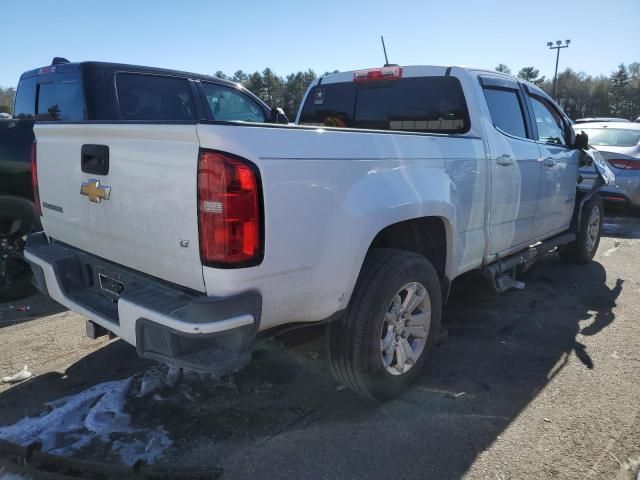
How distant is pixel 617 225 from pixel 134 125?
8864 millimetres

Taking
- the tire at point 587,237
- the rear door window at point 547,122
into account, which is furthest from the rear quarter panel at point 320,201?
the tire at point 587,237

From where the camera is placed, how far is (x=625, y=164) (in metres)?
8.37

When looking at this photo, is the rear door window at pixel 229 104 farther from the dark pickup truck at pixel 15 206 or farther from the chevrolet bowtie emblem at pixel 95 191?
the chevrolet bowtie emblem at pixel 95 191

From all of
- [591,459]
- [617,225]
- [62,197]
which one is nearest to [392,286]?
[591,459]

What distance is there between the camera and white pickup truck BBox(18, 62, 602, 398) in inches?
79.4

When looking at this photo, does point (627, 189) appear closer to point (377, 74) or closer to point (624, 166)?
point (624, 166)

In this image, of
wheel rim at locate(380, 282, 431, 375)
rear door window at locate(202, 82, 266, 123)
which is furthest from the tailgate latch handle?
rear door window at locate(202, 82, 266, 123)

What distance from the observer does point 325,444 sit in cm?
261

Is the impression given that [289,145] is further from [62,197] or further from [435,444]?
[435,444]

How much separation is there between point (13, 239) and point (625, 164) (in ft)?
29.5

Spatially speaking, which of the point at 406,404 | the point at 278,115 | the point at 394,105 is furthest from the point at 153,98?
the point at 406,404

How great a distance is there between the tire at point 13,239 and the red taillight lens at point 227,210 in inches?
133

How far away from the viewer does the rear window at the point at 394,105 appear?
3779 mm

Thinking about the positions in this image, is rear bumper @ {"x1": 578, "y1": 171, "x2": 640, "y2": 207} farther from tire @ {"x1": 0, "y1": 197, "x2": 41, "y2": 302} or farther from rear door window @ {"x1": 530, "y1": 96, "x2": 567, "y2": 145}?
tire @ {"x1": 0, "y1": 197, "x2": 41, "y2": 302}
